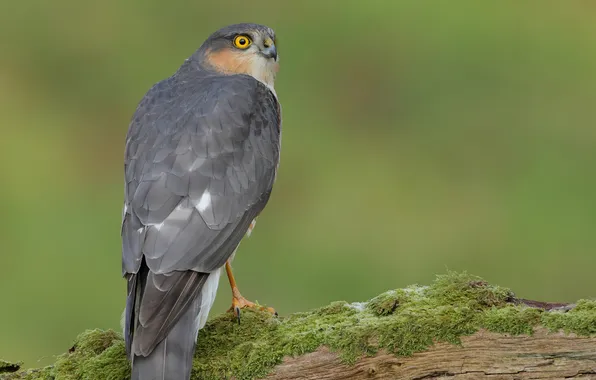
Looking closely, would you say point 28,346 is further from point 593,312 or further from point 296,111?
point 593,312

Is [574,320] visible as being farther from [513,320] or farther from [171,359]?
[171,359]

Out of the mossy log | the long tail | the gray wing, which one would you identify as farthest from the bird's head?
the long tail

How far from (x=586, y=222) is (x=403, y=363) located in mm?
9967

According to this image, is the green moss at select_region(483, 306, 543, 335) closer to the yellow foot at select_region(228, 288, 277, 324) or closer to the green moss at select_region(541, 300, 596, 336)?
the green moss at select_region(541, 300, 596, 336)

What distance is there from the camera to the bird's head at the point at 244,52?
9109mm

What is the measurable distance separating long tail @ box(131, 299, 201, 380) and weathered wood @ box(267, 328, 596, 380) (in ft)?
2.20

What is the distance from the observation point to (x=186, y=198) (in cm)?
733

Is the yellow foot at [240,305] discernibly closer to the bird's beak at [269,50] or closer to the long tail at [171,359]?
the long tail at [171,359]

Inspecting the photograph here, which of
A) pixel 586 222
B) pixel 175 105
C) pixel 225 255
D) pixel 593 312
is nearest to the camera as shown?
pixel 593 312

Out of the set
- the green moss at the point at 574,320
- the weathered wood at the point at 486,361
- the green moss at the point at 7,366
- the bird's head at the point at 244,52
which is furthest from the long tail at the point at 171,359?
the bird's head at the point at 244,52

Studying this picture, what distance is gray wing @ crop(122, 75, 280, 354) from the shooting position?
6.88 meters

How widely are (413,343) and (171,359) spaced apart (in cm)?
135

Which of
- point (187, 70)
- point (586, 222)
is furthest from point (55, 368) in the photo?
point (586, 222)

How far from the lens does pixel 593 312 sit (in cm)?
656
